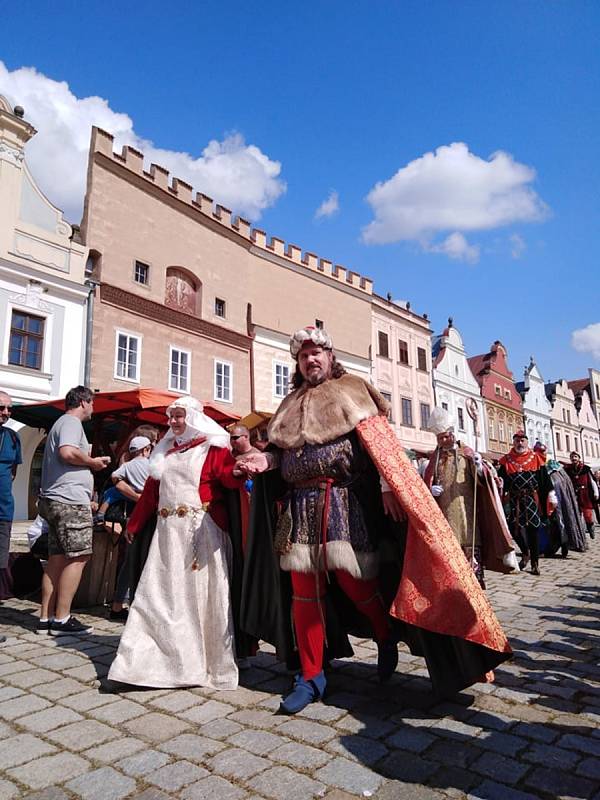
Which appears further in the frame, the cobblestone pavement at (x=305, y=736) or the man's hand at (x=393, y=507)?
the man's hand at (x=393, y=507)

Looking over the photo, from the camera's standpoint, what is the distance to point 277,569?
3.38 meters

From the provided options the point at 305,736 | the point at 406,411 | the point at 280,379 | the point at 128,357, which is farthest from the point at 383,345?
the point at 305,736

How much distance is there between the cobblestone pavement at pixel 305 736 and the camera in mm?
2115

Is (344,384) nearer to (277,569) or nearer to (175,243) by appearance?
(277,569)

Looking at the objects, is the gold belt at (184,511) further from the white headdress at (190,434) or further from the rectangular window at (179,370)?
the rectangular window at (179,370)

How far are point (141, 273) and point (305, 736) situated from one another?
58.0 ft

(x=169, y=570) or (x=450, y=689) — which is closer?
(x=450, y=689)

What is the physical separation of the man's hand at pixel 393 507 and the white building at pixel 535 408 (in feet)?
132

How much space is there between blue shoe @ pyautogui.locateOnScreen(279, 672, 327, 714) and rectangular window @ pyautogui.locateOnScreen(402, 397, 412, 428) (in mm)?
25274

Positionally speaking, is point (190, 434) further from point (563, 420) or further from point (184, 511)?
point (563, 420)

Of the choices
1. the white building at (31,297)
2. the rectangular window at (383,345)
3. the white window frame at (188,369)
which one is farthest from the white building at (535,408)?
the white building at (31,297)

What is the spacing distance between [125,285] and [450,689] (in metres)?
16.8

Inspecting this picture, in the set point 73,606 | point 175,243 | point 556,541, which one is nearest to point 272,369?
point 175,243

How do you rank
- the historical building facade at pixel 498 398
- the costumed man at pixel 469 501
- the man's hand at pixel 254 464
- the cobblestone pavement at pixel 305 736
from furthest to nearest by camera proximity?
the historical building facade at pixel 498 398, the costumed man at pixel 469 501, the man's hand at pixel 254 464, the cobblestone pavement at pixel 305 736
